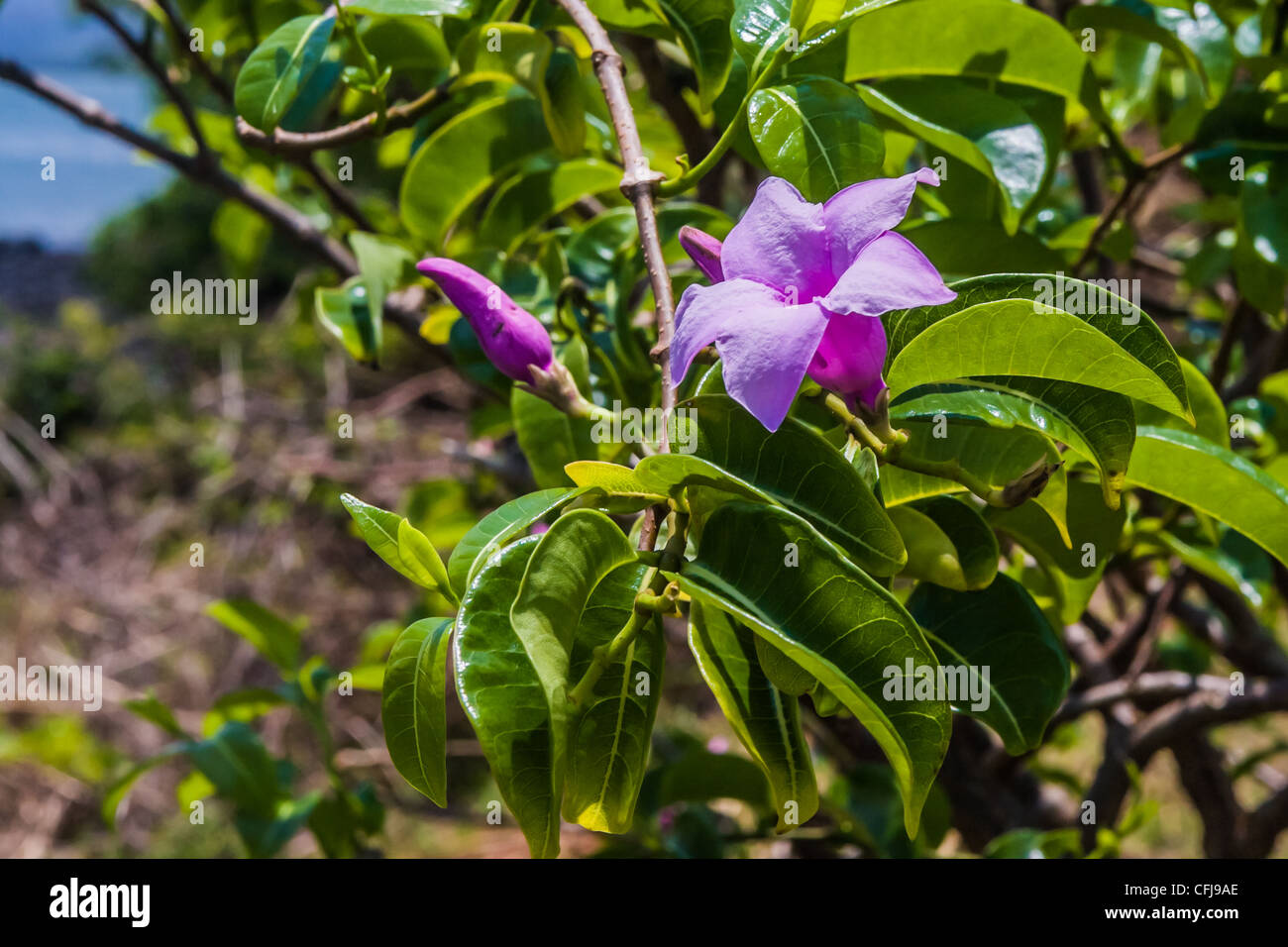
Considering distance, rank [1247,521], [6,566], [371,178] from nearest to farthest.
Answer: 1. [1247,521]
2. [6,566]
3. [371,178]

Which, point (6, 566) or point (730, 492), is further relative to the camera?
point (6, 566)

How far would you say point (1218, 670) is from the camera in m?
1.76

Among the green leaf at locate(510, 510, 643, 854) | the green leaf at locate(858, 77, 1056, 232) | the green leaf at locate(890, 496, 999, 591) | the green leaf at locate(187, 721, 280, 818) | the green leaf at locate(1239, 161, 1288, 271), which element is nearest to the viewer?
the green leaf at locate(510, 510, 643, 854)

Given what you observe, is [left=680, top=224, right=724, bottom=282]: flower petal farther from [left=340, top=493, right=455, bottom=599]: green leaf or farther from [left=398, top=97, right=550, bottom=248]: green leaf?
[left=398, top=97, right=550, bottom=248]: green leaf

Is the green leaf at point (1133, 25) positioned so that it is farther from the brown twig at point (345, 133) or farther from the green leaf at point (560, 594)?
the green leaf at point (560, 594)

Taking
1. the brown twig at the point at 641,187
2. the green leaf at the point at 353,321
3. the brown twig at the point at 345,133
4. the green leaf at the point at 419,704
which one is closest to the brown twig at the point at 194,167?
the green leaf at the point at 353,321

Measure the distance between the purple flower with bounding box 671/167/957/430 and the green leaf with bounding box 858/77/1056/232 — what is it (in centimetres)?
17

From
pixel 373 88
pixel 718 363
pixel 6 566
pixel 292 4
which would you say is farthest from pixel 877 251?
pixel 6 566

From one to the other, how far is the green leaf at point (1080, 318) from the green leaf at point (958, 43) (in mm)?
232

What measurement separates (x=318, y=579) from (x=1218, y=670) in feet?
7.45

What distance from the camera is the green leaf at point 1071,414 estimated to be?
0.44 meters

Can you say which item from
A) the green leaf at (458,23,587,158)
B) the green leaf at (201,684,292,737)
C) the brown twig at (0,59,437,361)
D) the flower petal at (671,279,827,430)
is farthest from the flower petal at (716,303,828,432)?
the green leaf at (201,684,292,737)

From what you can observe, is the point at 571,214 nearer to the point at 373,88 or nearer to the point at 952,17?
the point at 373,88

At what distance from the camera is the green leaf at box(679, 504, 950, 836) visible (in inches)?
15.4
